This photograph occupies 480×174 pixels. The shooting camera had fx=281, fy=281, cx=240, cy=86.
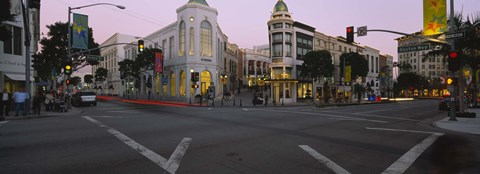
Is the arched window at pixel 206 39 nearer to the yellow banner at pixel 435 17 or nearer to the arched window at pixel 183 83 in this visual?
the arched window at pixel 183 83

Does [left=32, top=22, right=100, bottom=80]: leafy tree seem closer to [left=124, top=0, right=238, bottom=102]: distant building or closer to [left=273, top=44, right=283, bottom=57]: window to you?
[left=124, top=0, right=238, bottom=102]: distant building

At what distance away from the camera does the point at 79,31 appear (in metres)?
21.7

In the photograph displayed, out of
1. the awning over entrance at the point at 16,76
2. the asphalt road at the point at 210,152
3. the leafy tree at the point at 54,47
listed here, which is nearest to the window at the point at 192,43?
the leafy tree at the point at 54,47

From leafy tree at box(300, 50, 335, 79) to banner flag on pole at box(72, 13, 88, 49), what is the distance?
3134 centimetres

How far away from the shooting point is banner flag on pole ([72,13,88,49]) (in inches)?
846

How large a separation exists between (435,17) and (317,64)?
28.2 meters

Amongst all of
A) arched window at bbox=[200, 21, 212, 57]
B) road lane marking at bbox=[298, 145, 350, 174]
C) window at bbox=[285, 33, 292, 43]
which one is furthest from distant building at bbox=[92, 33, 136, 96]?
road lane marking at bbox=[298, 145, 350, 174]

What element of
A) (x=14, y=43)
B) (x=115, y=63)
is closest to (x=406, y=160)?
(x=14, y=43)

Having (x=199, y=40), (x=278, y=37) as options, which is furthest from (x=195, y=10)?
(x=278, y=37)

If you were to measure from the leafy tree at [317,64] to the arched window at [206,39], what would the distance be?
50.4ft

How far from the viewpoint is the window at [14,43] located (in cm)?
2269

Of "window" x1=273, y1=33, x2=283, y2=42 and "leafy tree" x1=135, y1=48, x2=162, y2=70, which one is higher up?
"window" x1=273, y1=33, x2=283, y2=42

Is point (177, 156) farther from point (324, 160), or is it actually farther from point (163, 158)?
point (324, 160)

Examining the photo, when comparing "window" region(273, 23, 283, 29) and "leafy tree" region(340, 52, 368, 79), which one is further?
"leafy tree" region(340, 52, 368, 79)
